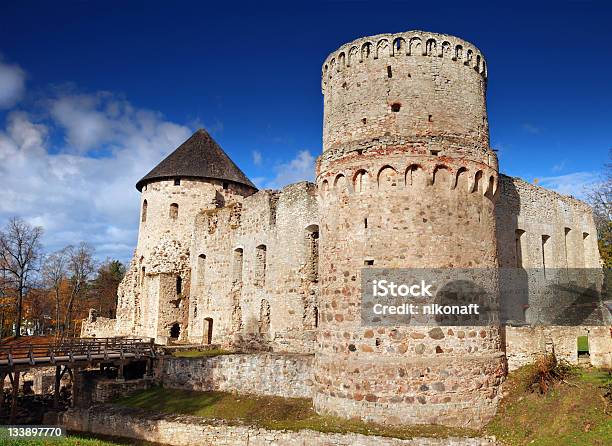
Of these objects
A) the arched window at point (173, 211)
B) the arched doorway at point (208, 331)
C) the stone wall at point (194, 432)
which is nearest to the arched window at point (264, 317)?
the arched doorway at point (208, 331)

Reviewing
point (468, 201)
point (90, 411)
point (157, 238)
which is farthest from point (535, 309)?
point (157, 238)

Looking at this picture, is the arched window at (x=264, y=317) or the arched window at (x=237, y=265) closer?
the arched window at (x=264, y=317)

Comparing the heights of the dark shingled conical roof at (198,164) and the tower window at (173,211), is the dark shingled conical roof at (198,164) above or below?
above

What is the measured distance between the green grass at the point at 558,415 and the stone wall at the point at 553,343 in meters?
0.64

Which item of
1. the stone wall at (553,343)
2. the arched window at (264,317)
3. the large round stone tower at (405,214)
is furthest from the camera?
the arched window at (264,317)

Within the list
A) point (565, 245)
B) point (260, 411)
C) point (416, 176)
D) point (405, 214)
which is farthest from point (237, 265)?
point (565, 245)

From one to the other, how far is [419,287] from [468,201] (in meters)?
3.13

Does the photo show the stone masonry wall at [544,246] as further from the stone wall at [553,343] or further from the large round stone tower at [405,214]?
the large round stone tower at [405,214]

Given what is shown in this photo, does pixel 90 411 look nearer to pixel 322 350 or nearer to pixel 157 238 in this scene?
pixel 322 350

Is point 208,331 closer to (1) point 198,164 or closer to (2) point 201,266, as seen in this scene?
(2) point 201,266

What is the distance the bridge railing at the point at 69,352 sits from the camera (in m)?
20.3

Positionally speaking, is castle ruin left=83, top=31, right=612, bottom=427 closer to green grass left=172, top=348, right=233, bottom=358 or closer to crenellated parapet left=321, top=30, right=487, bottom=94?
crenellated parapet left=321, top=30, right=487, bottom=94

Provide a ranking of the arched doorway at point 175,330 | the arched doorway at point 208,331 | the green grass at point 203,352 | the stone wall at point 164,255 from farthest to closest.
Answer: the stone wall at point 164,255, the arched doorway at point 175,330, the arched doorway at point 208,331, the green grass at point 203,352

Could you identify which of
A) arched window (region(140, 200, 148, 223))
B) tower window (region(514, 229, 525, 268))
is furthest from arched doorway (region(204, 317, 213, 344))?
tower window (region(514, 229, 525, 268))
